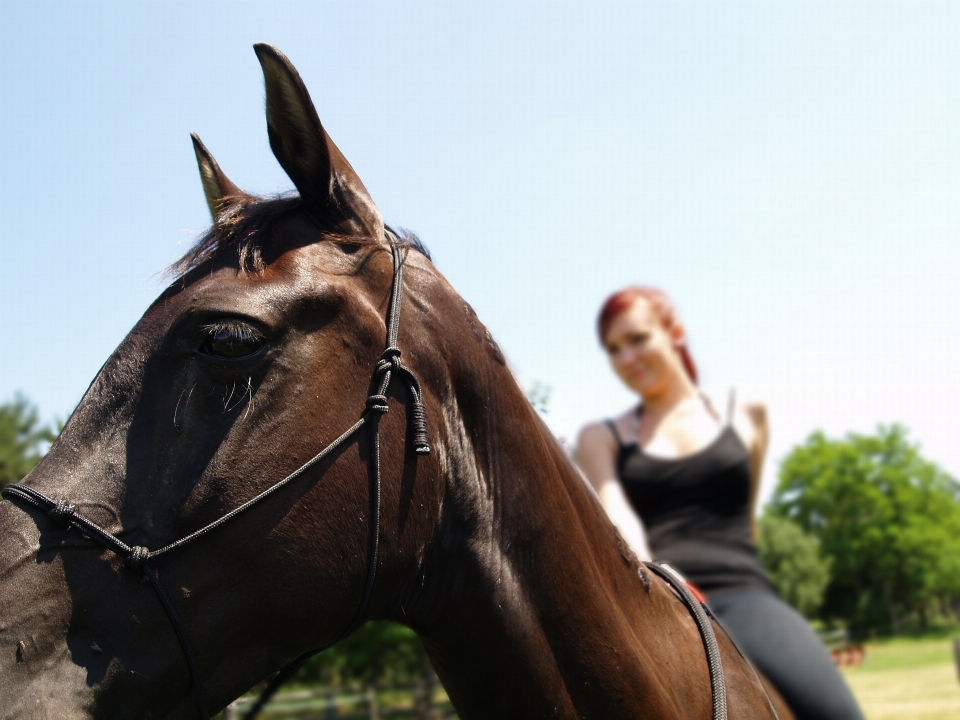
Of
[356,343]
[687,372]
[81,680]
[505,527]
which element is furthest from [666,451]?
[81,680]

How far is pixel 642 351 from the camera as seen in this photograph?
12.5 feet

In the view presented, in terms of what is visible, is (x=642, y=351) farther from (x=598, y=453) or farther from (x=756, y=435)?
(x=756, y=435)

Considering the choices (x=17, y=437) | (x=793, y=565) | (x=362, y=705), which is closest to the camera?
(x=362, y=705)

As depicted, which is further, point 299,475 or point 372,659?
point 372,659

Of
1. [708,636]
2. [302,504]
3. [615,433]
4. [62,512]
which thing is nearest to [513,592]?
[302,504]

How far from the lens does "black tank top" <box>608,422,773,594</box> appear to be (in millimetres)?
3389

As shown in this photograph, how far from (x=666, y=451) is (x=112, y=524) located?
102 inches

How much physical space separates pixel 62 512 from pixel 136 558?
179mm

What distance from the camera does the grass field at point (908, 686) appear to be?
18.2 m

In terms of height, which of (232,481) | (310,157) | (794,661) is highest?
(310,157)

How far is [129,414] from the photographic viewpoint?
1.71 meters

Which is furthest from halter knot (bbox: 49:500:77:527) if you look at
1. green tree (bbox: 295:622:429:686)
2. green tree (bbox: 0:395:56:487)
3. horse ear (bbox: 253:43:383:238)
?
green tree (bbox: 0:395:56:487)

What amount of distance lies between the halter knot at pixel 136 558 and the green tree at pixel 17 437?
119ft

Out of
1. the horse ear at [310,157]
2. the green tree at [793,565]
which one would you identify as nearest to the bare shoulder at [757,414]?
the horse ear at [310,157]
